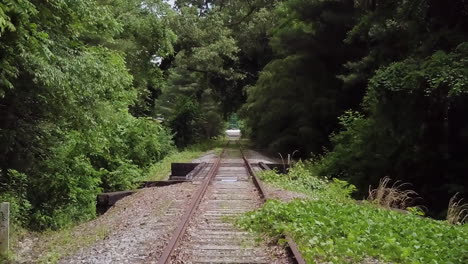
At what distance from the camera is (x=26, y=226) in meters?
11.3

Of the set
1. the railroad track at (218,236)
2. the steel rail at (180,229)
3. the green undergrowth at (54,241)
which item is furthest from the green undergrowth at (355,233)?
the green undergrowth at (54,241)

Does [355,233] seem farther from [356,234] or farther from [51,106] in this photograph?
[51,106]

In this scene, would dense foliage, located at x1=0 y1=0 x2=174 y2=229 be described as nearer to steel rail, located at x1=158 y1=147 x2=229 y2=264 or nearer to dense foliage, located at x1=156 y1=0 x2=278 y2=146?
steel rail, located at x1=158 y1=147 x2=229 y2=264

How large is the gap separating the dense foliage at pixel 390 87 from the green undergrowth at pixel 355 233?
5804mm

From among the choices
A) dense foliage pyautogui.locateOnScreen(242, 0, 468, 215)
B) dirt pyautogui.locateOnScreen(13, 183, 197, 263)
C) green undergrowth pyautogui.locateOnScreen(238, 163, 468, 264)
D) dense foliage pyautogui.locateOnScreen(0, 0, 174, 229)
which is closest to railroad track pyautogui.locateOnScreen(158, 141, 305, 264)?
dirt pyautogui.locateOnScreen(13, 183, 197, 263)

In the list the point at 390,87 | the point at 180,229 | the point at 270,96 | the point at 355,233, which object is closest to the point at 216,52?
the point at 270,96

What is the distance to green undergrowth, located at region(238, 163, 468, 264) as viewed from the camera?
6.74 m

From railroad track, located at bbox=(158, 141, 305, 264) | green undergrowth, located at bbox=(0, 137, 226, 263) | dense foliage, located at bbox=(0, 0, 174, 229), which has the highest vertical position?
dense foliage, located at bbox=(0, 0, 174, 229)

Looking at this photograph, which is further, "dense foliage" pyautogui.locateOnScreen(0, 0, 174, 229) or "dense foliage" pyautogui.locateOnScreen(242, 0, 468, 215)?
"dense foliage" pyautogui.locateOnScreen(242, 0, 468, 215)

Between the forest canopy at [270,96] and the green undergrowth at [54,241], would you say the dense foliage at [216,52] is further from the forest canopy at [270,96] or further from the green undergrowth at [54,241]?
the green undergrowth at [54,241]

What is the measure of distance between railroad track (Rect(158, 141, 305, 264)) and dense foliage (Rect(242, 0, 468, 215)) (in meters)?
6.23

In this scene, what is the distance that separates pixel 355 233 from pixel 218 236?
7.20 feet

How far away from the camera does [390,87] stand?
53.1ft

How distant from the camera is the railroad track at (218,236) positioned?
6762mm
